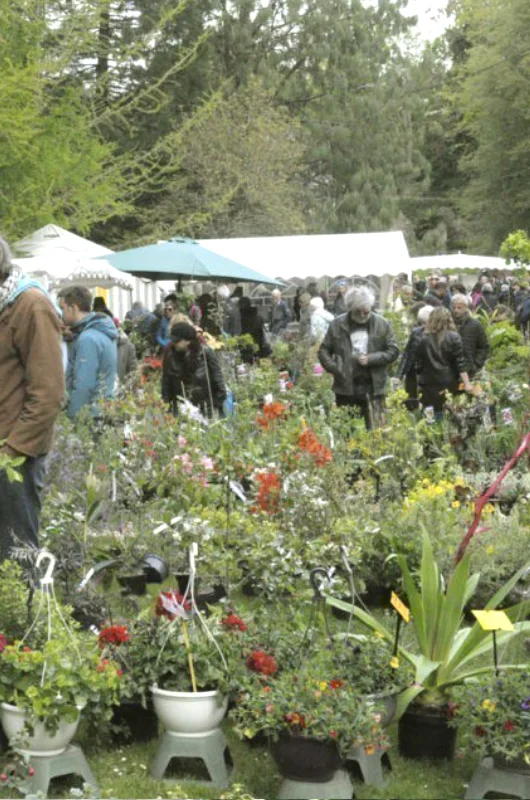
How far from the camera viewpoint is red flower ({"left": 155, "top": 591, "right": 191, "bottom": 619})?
14.7 ft

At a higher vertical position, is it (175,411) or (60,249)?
(60,249)

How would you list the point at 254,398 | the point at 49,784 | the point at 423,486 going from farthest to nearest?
1. the point at 254,398
2. the point at 423,486
3. the point at 49,784

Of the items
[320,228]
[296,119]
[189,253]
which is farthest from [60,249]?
[320,228]

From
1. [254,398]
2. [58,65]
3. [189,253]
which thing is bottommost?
[254,398]

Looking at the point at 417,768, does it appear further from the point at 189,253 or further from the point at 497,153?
the point at 497,153

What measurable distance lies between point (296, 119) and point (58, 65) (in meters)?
25.1

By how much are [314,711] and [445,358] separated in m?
7.17

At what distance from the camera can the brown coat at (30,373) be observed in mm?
5047

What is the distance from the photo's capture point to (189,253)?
608 inches

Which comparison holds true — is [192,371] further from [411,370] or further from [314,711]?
[314,711]

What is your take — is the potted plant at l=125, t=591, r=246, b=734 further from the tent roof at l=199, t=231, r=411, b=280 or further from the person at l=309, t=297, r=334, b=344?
the tent roof at l=199, t=231, r=411, b=280

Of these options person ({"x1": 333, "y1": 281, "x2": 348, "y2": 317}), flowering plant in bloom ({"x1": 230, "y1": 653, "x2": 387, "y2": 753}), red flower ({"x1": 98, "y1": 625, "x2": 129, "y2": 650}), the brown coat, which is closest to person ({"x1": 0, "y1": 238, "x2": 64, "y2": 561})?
the brown coat

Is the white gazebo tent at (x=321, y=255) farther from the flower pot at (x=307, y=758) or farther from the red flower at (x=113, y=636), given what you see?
the flower pot at (x=307, y=758)

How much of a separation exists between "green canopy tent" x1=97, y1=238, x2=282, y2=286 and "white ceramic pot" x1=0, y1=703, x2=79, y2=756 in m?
10.8
